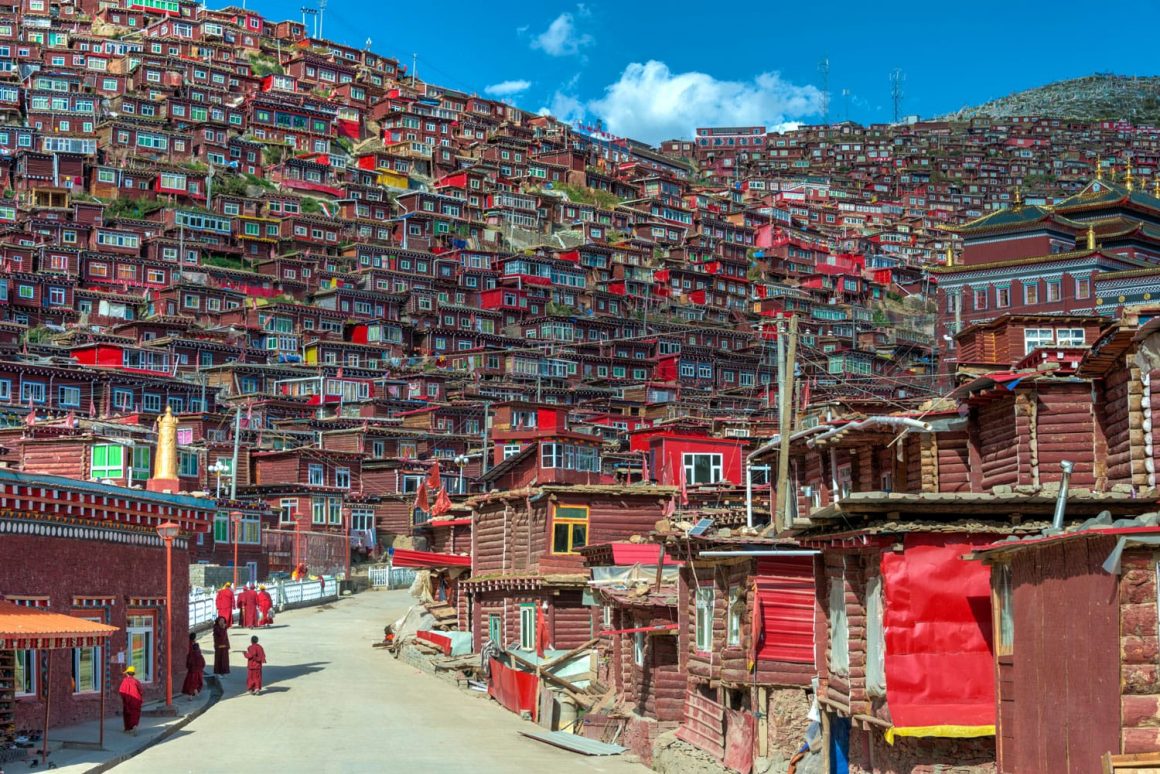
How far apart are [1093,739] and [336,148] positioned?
163953 mm

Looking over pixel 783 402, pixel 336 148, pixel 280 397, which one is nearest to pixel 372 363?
pixel 280 397

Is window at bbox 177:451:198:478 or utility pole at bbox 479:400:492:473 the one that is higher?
utility pole at bbox 479:400:492:473

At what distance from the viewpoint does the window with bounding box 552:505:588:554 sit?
5041 cm

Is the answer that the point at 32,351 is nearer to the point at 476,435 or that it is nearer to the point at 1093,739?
the point at 476,435

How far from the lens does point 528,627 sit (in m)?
50.7

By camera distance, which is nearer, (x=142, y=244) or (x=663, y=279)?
(x=142, y=244)

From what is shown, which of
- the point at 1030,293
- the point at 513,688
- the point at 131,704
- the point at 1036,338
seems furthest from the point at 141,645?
the point at 1030,293

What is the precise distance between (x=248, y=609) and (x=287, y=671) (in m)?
14.4

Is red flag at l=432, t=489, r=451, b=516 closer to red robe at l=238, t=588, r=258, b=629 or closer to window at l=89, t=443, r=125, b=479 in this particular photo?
red robe at l=238, t=588, r=258, b=629

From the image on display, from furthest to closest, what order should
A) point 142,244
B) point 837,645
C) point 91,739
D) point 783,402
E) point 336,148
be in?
point 336,148, point 142,244, point 783,402, point 91,739, point 837,645

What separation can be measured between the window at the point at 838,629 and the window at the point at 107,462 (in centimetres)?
2517

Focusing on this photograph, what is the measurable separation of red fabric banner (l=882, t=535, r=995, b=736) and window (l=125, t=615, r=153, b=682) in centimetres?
1992

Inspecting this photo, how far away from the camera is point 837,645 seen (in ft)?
88.1

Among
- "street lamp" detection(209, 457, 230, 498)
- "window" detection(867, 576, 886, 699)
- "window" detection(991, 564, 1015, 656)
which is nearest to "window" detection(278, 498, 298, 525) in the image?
"street lamp" detection(209, 457, 230, 498)
